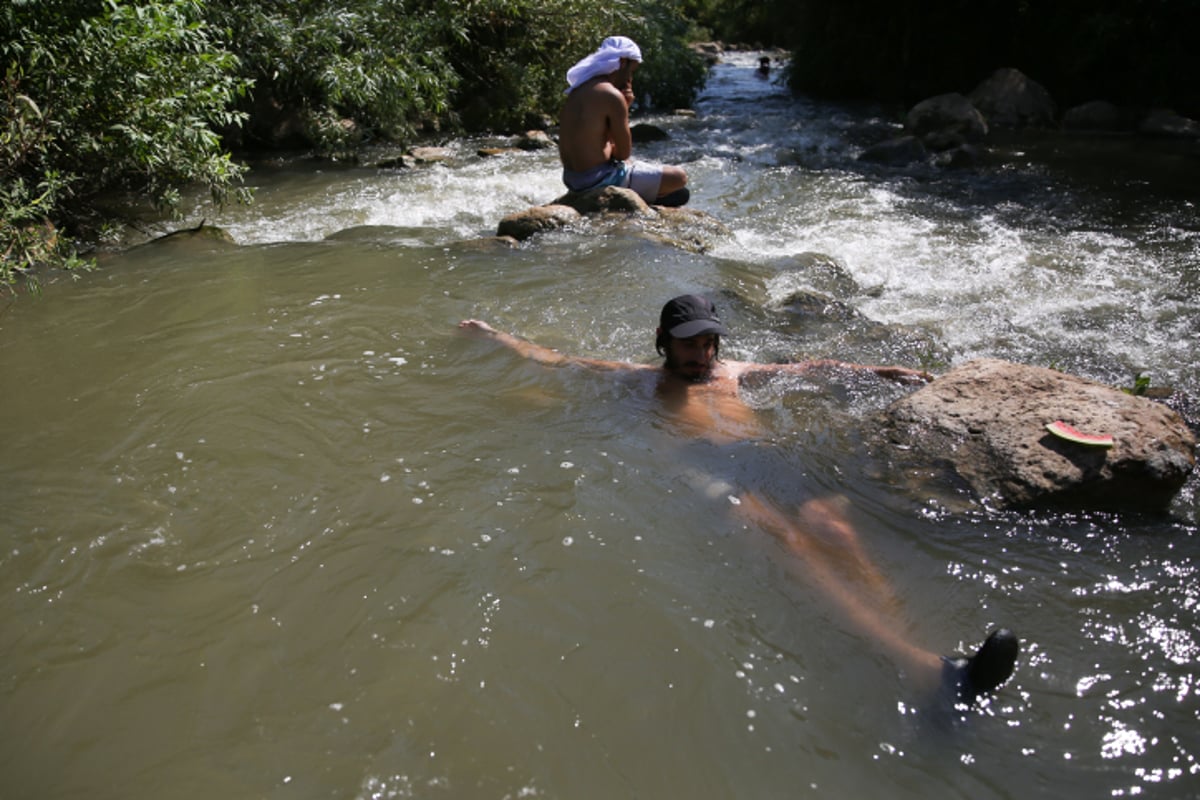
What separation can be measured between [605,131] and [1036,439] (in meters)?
5.43

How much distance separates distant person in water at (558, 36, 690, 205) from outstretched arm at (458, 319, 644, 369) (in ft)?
11.1

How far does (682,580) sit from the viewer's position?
2906mm

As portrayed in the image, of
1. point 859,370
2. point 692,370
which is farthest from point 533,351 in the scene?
point 859,370

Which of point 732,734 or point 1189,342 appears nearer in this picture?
point 732,734

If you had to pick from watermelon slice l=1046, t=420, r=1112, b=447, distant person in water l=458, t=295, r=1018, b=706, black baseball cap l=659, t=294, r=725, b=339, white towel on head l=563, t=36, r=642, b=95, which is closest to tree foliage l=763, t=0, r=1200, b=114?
white towel on head l=563, t=36, r=642, b=95

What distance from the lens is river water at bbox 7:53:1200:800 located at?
7.28 ft

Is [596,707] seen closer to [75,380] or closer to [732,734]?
[732,734]

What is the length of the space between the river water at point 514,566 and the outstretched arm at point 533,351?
12 centimetres

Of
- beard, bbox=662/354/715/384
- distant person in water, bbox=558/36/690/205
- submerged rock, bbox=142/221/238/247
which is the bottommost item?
beard, bbox=662/354/715/384

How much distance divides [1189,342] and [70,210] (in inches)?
345

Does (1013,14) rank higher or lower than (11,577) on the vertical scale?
higher

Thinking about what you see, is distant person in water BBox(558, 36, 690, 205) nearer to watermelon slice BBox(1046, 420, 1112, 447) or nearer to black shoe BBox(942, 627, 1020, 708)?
watermelon slice BBox(1046, 420, 1112, 447)

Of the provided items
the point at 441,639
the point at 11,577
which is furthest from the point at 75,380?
the point at 441,639

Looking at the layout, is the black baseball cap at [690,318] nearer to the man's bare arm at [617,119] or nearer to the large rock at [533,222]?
the large rock at [533,222]
